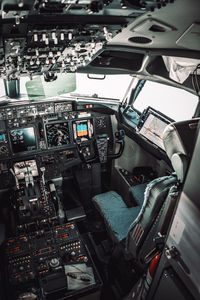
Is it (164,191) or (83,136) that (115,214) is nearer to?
(164,191)

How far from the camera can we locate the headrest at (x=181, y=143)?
1402 mm

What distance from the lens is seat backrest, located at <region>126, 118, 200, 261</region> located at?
1.44 metres

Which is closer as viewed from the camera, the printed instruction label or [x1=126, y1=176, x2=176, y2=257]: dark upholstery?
the printed instruction label

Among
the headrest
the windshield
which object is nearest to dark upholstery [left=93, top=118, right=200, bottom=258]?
the headrest

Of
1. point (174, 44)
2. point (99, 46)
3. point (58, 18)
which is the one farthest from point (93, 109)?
point (58, 18)

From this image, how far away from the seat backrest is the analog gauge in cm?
176

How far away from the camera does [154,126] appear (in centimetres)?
300

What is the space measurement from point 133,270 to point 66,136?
74.9 inches

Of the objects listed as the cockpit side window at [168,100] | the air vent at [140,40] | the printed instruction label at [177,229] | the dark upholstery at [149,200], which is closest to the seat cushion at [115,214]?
the dark upholstery at [149,200]

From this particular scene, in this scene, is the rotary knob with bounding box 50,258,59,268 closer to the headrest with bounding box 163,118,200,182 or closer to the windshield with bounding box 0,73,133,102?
the headrest with bounding box 163,118,200,182

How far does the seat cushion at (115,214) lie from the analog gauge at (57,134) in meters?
1.00

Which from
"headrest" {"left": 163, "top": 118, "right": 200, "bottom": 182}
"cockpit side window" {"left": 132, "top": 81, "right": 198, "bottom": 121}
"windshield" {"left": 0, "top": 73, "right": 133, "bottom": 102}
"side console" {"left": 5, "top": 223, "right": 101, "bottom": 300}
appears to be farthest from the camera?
"windshield" {"left": 0, "top": 73, "right": 133, "bottom": 102}

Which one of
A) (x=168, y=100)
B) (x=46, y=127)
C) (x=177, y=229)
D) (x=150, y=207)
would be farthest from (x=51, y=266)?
(x=168, y=100)

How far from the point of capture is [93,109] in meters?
3.48
